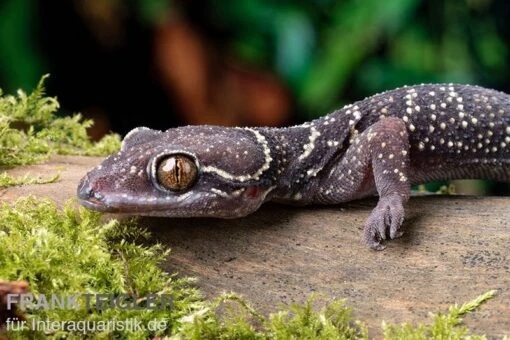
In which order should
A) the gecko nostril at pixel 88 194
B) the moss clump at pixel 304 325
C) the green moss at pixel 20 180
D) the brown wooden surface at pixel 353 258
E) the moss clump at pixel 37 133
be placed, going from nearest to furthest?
→ the moss clump at pixel 304 325
the brown wooden surface at pixel 353 258
the gecko nostril at pixel 88 194
the green moss at pixel 20 180
the moss clump at pixel 37 133

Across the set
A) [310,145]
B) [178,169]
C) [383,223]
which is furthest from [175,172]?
[383,223]

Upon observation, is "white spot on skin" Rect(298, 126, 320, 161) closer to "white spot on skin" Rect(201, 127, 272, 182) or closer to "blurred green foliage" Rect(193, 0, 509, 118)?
"white spot on skin" Rect(201, 127, 272, 182)

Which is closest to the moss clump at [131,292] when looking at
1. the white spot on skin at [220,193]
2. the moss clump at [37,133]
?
the white spot on skin at [220,193]

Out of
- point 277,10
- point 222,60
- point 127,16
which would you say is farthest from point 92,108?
point 277,10

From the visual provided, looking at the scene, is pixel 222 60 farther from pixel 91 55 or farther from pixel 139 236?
pixel 139 236

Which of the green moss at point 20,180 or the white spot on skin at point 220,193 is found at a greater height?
the green moss at point 20,180

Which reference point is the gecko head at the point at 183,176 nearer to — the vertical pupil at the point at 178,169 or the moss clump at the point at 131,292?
the vertical pupil at the point at 178,169

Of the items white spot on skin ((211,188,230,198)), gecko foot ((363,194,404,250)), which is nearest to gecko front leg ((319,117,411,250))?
gecko foot ((363,194,404,250))
